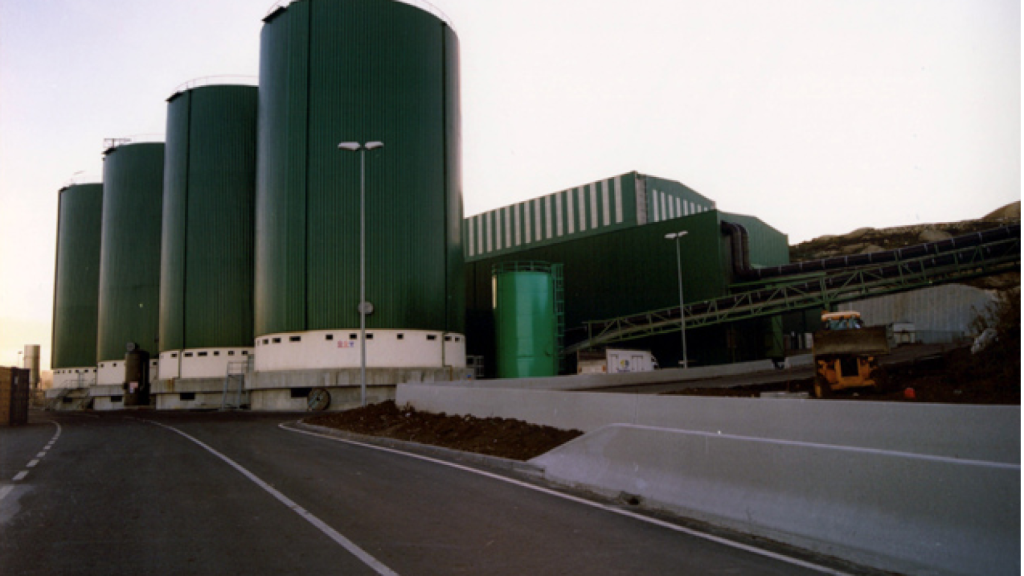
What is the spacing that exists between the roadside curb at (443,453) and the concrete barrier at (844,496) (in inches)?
107

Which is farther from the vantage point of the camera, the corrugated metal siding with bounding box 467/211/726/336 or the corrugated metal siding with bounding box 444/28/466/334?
the corrugated metal siding with bounding box 467/211/726/336

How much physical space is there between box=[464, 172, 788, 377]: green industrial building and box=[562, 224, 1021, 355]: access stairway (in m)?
2.29

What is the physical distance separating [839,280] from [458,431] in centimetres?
3574

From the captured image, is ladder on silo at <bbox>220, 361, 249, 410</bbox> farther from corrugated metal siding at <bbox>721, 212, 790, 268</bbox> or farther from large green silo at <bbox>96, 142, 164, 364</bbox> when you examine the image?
corrugated metal siding at <bbox>721, 212, 790, 268</bbox>

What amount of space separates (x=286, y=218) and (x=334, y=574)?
3946 centimetres

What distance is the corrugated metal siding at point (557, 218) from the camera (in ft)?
224

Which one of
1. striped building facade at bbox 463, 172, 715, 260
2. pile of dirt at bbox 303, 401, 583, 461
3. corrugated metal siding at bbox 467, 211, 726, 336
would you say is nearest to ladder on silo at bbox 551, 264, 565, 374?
corrugated metal siding at bbox 467, 211, 726, 336

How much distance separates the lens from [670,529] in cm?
787

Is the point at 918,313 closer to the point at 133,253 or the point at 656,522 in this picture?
the point at 656,522

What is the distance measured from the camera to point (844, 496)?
687 centimetres

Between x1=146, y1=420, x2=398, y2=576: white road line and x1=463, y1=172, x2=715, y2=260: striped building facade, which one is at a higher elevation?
x1=463, y1=172, x2=715, y2=260: striped building facade

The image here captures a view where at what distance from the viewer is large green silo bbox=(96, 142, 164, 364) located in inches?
2630

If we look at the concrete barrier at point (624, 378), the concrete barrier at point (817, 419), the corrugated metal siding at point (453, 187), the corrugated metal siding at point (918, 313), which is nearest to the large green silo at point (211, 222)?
the corrugated metal siding at point (453, 187)

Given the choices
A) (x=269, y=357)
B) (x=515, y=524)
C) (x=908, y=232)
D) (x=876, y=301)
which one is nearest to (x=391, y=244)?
(x=269, y=357)
